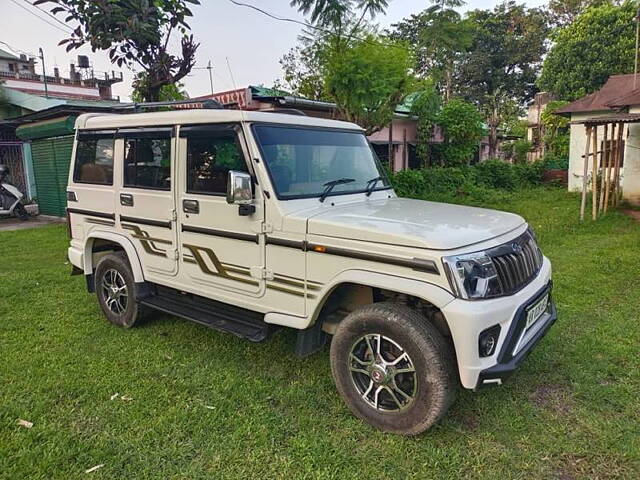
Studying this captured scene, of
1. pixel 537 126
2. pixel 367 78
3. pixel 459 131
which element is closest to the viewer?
pixel 367 78

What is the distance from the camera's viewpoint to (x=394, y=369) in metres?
2.82

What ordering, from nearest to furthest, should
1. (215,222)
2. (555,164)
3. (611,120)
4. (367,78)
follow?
1. (215,222)
2. (611,120)
3. (367,78)
4. (555,164)

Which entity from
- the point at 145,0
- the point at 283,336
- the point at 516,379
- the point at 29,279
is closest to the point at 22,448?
the point at 283,336

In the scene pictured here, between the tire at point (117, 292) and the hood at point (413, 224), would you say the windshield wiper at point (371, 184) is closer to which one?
the hood at point (413, 224)

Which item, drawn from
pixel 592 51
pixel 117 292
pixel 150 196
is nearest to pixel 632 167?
pixel 150 196

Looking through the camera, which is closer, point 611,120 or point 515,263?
point 515,263

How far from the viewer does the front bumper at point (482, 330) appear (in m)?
2.48

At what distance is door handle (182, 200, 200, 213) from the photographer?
3668 mm

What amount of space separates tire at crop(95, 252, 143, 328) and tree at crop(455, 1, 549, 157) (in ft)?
99.7

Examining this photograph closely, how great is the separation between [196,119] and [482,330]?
2.63 meters

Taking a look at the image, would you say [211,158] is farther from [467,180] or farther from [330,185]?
[467,180]

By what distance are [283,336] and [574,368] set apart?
8.09ft

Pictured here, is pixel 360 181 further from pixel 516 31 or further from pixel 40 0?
pixel 516 31

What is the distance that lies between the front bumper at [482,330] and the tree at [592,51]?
2517 centimetres
